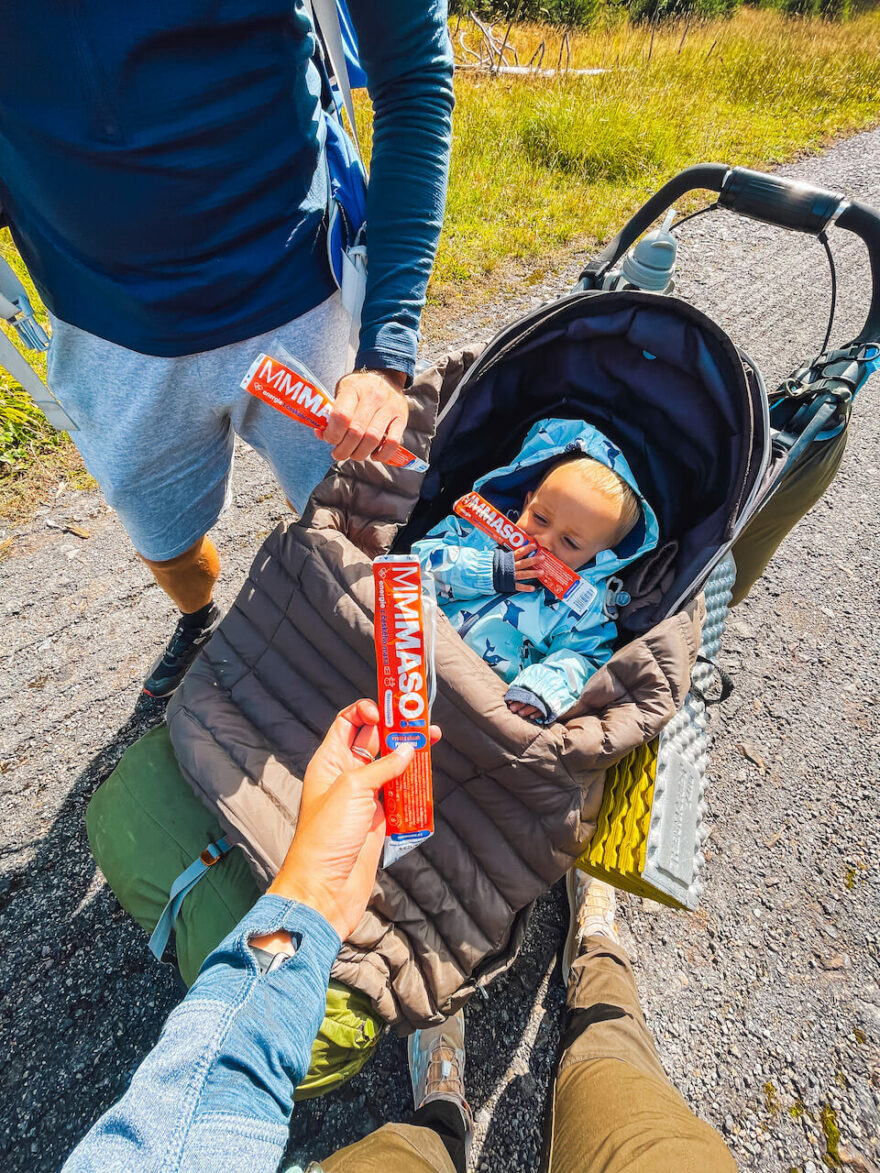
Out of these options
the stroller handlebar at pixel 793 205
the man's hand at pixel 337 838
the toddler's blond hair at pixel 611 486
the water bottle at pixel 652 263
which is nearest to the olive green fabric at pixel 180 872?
the man's hand at pixel 337 838

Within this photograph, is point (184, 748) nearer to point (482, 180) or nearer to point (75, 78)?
point (75, 78)

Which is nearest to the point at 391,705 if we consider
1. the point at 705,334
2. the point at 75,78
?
the point at 75,78

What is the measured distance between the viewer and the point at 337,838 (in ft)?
3.43

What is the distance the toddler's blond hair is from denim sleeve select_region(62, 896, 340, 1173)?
1429 millimetres

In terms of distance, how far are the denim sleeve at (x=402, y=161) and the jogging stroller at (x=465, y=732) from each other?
385mm

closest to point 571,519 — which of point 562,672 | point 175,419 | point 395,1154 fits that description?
point 562,672

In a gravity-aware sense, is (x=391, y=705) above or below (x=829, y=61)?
below

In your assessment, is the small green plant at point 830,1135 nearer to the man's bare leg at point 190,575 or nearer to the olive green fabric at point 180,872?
the olive green fabric at point 180,872

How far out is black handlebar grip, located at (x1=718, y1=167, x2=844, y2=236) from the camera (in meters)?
1.55

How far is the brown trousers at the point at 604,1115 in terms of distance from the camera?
1237 millimetres

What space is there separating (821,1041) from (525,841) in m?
1.30

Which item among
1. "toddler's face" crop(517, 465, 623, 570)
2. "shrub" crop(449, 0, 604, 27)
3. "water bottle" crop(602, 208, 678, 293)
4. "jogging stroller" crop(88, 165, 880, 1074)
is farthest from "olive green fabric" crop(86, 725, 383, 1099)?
"shrub" crop(449, 0, 604, 27)

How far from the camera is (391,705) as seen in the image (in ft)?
4.16

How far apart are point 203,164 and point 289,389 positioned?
44 centimetres
